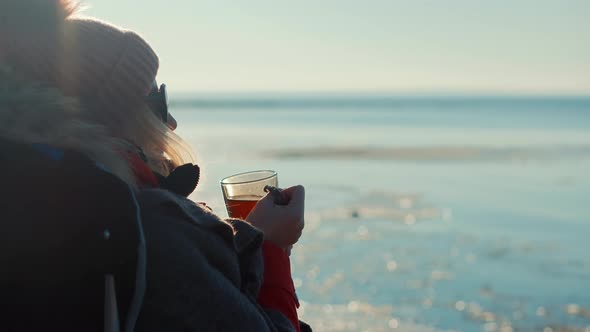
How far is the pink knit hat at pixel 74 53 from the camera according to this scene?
5.10 ft

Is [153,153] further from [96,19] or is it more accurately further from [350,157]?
[350,157]

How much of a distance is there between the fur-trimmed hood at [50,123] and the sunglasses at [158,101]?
0.77ft

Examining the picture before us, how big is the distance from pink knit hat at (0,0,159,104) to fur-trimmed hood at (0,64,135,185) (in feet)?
0.24

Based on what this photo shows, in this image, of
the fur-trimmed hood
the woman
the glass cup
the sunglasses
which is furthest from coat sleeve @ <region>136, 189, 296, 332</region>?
the glass cup

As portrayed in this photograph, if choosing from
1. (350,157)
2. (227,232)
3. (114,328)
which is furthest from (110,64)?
(350,157)

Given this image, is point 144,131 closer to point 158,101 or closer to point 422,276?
point 158,101

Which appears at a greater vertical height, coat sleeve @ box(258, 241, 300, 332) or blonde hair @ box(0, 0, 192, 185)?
blonde hair @ box(0, 0, 192, 185)

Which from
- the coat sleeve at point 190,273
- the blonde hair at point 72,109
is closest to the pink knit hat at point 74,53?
the blonde hair at point 72,109

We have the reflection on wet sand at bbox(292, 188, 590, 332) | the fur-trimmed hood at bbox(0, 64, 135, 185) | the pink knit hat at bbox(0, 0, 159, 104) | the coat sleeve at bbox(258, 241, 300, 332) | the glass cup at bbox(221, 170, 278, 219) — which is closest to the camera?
the fur-trimmed hood at bbox(0, 64, 135, 185)

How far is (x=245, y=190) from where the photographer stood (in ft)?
7.16

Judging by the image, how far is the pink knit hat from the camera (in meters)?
1.56

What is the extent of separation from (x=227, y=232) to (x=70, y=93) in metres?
0.44

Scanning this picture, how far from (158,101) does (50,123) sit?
1.18 feet

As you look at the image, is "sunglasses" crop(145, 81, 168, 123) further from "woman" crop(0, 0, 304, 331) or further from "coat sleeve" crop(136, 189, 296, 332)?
"coat sleeve" crop(136, 189, 296, 332)
